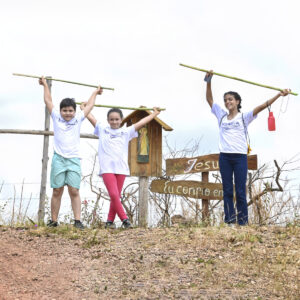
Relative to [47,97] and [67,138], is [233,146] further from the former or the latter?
[47,97]

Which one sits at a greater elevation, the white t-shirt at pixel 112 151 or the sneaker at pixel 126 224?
the white t-shirt at pixel 112 151

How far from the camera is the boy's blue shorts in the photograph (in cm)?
718

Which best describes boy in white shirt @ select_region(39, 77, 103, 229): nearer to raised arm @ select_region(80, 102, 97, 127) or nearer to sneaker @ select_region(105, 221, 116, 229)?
raised arm @ select_region(80, 102, 97, 127)

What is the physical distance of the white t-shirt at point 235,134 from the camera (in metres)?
7.21

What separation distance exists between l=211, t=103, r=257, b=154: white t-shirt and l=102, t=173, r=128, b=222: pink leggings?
1.50m

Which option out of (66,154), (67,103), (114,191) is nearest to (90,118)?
(67,103)

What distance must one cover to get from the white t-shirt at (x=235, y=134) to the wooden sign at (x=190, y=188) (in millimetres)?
1650

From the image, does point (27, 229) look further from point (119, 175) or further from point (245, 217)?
point (245, 217)

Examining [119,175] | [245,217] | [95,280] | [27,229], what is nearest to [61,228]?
[27,229]

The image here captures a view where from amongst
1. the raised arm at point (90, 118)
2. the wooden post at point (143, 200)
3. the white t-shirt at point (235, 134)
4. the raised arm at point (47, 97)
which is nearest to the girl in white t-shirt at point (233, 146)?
the white t-shirt at point (235, 134)

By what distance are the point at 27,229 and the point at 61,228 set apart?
49cm

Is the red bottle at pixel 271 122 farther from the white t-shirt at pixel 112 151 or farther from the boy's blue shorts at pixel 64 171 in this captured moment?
the boy's blue shorts at pixel 64 171

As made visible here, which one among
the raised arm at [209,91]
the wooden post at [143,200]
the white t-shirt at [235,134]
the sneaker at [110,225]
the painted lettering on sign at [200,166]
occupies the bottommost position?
the sneaker at [110,225]

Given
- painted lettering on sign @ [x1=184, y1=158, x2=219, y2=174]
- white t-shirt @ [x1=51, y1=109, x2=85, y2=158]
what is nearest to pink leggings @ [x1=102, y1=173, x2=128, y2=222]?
white t-shirt @ [x1=51, y1=109, x2=85, y2=158]
